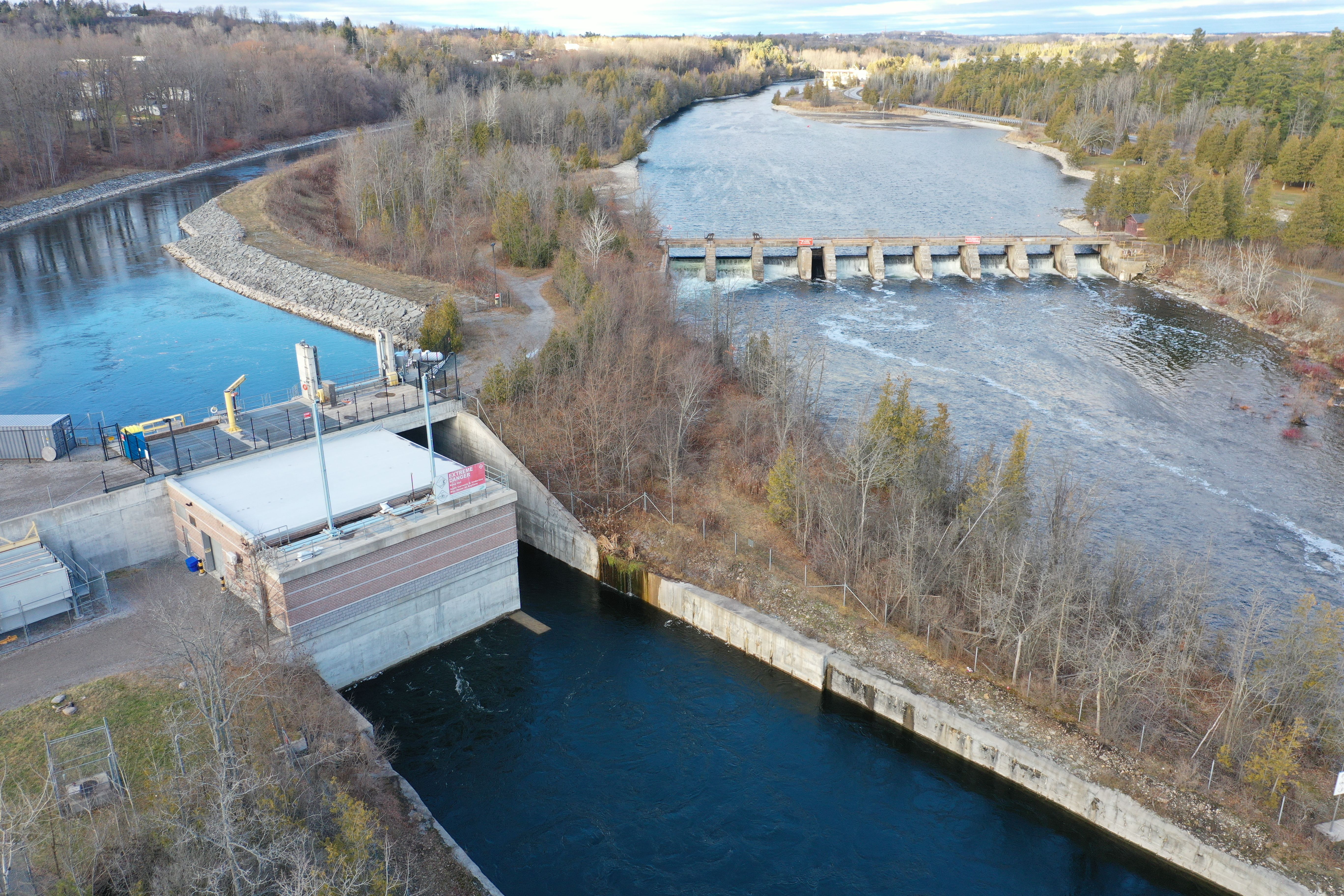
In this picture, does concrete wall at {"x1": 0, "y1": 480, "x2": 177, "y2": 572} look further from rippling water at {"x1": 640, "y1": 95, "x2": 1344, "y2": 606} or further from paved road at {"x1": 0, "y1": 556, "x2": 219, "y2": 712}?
rippling water at {"x1": 640, "y1": 95, "x2": 1344, "y2": 606}

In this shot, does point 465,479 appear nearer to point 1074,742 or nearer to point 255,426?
point 255,426

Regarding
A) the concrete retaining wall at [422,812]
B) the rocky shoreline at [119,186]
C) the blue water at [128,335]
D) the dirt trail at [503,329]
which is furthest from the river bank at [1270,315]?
the rocky shoreline at [119,186]

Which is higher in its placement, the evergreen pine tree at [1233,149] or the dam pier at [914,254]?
the evergreen pine tree at [1233,149]

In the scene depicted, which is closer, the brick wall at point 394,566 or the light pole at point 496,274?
the brick wall at point 394,566

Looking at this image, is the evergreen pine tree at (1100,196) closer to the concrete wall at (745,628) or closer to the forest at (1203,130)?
the forest at (1203,130)

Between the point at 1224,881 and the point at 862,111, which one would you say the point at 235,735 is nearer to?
the point at 1224,881
